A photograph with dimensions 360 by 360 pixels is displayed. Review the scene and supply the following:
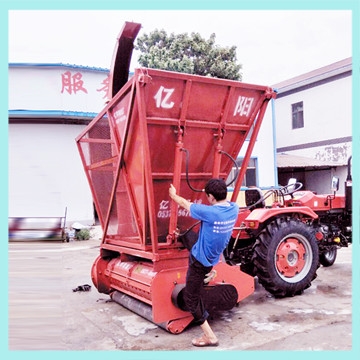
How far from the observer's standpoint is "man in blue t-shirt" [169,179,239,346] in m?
3.72

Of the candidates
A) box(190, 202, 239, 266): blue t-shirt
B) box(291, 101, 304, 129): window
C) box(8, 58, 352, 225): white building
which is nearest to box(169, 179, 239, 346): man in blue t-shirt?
box(190, 202, 239, 266): blue t-shirt

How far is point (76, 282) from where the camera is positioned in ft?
22.0

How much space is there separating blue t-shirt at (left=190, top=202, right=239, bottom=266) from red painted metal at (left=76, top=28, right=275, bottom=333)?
614mm

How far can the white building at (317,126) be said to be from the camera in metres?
17.8

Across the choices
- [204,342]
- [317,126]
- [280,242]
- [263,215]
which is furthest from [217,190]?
[317,126]

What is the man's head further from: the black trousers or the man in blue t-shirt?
the black trousers

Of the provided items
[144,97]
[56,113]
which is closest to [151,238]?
[144,97]

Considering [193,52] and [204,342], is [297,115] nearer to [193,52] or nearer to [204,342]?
[193,52]

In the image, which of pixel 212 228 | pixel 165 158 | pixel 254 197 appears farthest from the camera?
pixel 254 197

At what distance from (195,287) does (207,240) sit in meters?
0.47

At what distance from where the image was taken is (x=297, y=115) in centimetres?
2009

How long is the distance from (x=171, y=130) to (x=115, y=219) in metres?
1.67

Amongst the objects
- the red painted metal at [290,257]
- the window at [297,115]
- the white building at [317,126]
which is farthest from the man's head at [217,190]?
the window at [297,115]

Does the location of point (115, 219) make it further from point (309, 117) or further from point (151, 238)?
point (309, 117)
